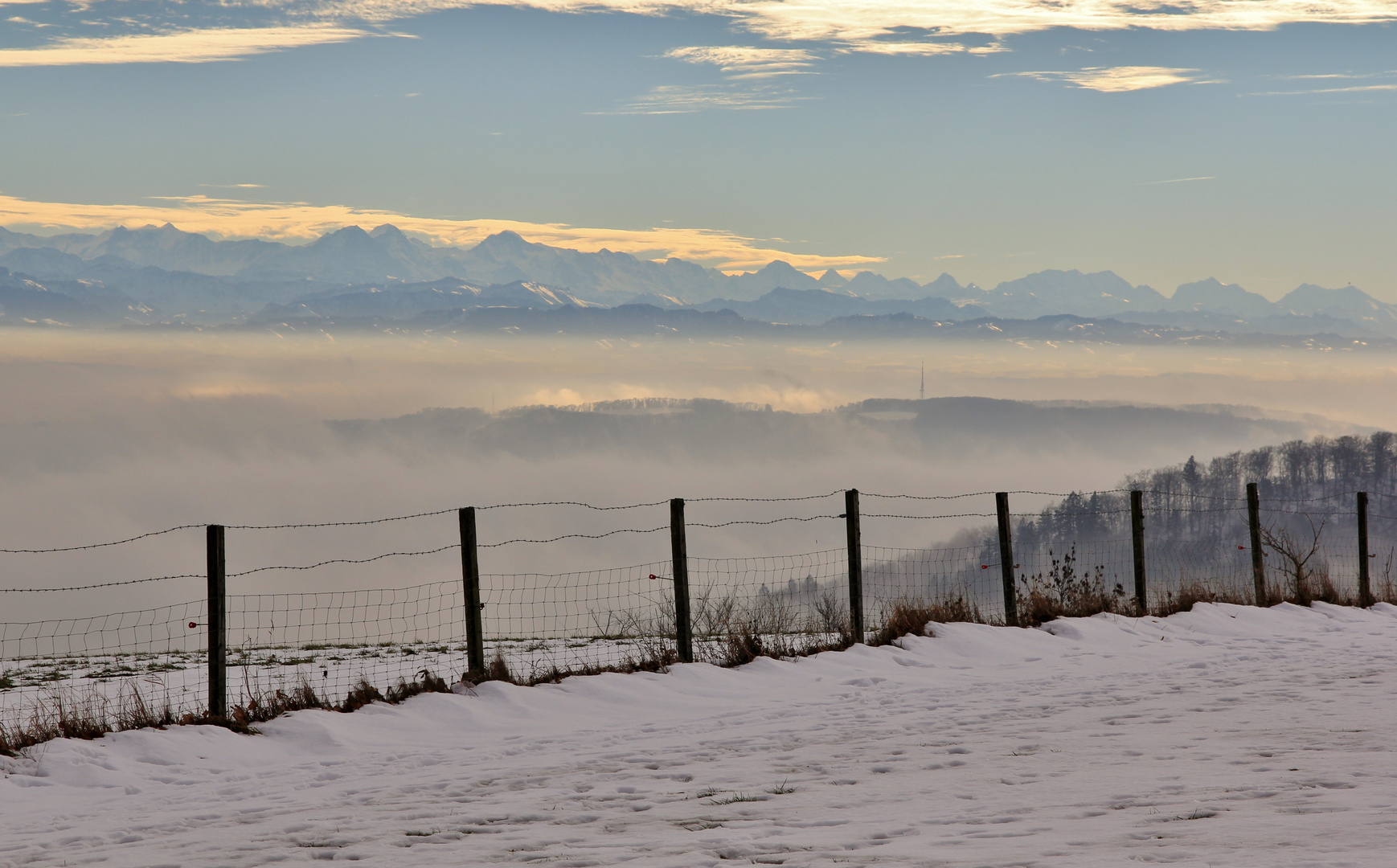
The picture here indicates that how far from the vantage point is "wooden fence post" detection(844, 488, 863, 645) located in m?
13.2

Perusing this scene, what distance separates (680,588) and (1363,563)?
576 inches

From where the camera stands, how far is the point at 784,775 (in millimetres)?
7207

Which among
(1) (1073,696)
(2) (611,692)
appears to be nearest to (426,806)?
(2) (611,692)

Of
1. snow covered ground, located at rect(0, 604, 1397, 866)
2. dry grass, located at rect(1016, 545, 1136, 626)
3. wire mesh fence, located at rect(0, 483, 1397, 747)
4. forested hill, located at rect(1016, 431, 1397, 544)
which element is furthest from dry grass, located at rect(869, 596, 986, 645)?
forested hill, located at rect(1016, 431, 1397, 544)

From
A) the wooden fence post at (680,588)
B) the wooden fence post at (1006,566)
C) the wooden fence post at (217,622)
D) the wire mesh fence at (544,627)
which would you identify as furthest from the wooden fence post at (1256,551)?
the wooden fence post at (217,622)

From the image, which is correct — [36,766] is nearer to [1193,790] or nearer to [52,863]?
[52,863]

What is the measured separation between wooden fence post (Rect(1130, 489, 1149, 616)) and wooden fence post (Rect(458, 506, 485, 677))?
9.95 metres

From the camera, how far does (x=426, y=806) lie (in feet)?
22.0

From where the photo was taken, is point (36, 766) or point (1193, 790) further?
point (36, 766)

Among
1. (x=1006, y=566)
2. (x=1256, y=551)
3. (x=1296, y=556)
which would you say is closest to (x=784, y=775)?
(x=1006, y=566)

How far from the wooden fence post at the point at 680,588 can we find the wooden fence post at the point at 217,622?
4.60 meters

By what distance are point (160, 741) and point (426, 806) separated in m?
3.24

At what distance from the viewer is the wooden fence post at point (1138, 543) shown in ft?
52.5

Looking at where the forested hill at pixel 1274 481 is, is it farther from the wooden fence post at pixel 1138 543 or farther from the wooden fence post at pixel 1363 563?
the wooden fence post at pixel 1138 543
